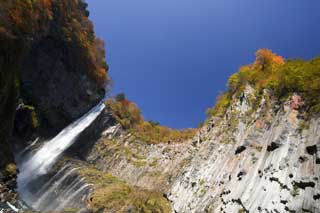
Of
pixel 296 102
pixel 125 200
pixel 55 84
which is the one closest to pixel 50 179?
pixel 55 84

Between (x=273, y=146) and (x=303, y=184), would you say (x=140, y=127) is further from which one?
(x=303, y=184)

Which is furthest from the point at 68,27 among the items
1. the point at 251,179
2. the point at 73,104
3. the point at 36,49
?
the point at 251,179

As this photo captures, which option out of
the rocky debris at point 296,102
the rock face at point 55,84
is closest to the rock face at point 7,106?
the rock face at point 55,84

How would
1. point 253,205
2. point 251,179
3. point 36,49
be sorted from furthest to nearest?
point 36,49 → point 251,179 → point 253,205

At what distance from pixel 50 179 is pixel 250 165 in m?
27.1

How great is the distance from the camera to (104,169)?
41375mm

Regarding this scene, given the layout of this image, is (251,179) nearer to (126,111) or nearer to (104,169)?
(104,169)

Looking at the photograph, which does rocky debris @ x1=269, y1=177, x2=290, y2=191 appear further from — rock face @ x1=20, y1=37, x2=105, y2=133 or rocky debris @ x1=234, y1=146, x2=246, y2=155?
rock face @ x1=20, y1=37, x2=105, y2=133

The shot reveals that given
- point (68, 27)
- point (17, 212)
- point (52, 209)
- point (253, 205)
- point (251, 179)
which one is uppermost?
point (68, 27)

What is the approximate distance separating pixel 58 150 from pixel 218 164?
25.5 m

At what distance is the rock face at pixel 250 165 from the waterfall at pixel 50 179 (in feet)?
28.5

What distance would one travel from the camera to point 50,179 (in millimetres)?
37188

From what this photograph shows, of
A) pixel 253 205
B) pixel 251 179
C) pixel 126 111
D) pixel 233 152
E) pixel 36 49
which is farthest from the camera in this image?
pixel 126 111

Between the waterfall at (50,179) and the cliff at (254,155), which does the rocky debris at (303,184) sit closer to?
the cliff at (254,155)
